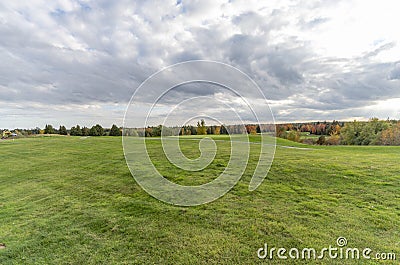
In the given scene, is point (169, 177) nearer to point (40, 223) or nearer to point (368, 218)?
point (40, 223)

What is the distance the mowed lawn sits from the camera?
421 cm

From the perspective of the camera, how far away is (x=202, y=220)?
213 inches

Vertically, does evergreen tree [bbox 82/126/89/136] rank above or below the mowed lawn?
above

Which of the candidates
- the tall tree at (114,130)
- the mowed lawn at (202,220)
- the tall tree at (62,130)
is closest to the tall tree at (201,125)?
the mowed lawn at (202,220)

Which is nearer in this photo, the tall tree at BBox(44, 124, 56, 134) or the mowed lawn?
the mowed lawn

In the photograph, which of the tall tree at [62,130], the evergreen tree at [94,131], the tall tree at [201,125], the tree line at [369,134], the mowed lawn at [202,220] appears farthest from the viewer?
the tall tree at [62,130]

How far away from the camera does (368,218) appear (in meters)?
5.23

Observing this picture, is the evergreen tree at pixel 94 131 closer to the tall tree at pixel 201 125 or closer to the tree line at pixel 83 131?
the tree line at pixel 83 131

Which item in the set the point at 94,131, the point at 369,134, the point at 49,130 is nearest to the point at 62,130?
the point at 49,130

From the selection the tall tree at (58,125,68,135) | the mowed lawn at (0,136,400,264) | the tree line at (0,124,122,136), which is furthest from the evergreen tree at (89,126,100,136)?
the mowed lawn at (0,136,400,264)

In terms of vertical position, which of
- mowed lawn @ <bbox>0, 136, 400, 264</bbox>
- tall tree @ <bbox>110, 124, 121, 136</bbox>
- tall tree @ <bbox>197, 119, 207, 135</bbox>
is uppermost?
tall tree @ <bbox>110, 124, 121, 136</bbox>

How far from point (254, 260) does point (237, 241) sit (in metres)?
0.60

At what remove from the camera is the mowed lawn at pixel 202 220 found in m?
4.21

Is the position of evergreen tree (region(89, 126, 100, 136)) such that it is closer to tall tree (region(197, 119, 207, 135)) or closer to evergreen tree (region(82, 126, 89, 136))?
evergreen tree (region(82, 126, 89, 136))
